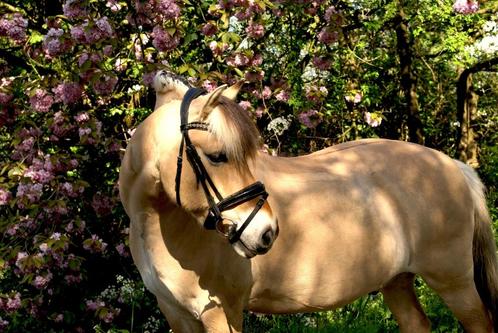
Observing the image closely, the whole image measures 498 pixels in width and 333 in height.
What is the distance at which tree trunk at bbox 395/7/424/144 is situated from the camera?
8289mm

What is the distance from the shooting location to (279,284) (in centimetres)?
316

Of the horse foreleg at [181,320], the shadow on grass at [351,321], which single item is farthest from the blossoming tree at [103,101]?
the horse foreleg at [181,320]

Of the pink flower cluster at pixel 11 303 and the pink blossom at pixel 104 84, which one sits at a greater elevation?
the pink blossom at pixel 104 84

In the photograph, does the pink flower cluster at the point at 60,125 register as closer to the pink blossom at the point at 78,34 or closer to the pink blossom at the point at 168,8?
the pink blossom at the point at 78,34

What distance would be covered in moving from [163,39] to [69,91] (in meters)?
0.71

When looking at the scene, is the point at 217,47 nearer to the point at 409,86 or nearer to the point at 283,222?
the point at 283,222

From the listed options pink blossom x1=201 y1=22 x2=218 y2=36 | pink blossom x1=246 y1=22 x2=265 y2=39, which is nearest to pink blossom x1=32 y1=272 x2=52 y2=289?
pink blossom x1=201 y1=22 x2=218 y2=36

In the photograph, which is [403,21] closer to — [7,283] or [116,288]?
[116,288]

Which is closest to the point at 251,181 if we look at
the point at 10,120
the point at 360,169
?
the point at 360,169

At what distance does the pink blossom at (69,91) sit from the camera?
430cm

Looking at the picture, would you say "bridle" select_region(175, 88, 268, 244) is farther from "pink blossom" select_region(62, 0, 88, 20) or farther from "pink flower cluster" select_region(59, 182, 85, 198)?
"pink flower cluster" select_region(59, 182, 85, 198)

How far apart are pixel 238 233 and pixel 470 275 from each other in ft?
5.72

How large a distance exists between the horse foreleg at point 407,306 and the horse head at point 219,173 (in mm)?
1692

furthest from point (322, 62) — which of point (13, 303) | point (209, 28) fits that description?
point (13, 303)
